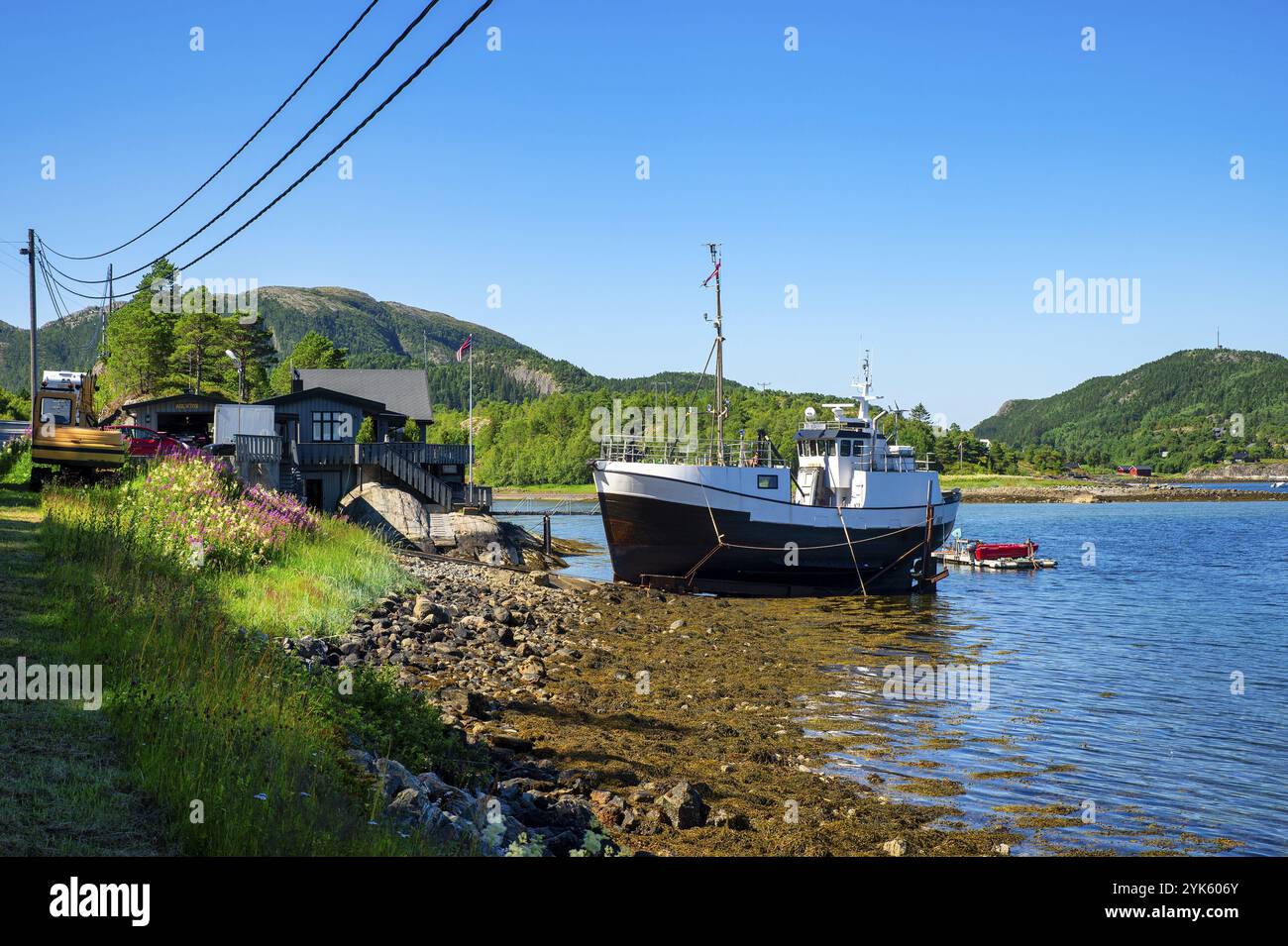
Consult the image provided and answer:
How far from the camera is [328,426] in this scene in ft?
159

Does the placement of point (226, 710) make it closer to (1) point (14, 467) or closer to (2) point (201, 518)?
(2) point (201, 518)

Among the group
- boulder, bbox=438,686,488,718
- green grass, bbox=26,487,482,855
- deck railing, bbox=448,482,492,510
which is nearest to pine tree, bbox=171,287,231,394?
deck railing, bbox=448,482,492,510

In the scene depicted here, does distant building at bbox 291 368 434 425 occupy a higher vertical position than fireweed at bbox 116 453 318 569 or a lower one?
higher

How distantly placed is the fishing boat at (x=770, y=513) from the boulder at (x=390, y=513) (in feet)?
25.7

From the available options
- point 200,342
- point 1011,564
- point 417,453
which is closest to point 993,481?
point 1011,564

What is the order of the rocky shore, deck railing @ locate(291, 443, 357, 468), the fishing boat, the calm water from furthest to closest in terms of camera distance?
deck railing @ locate(291, 443, 357, 468) < the fishing boat < the calm water < the rocky shore

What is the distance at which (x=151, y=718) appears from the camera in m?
7.59

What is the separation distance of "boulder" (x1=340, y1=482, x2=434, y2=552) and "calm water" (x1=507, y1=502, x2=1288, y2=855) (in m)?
8.06

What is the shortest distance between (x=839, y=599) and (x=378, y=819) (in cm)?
3049

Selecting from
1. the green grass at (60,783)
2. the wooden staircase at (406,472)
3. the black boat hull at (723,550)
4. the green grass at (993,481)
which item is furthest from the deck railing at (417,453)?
the green grass at (993,481)

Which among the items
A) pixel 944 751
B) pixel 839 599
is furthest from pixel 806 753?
pixel 839 599

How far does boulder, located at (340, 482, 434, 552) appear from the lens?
3688 cm

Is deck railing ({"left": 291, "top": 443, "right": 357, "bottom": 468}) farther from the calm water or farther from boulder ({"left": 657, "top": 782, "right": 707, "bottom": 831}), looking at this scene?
boulder ({"left": 657, "top": 782, "right": 707, "bottom": 831})
